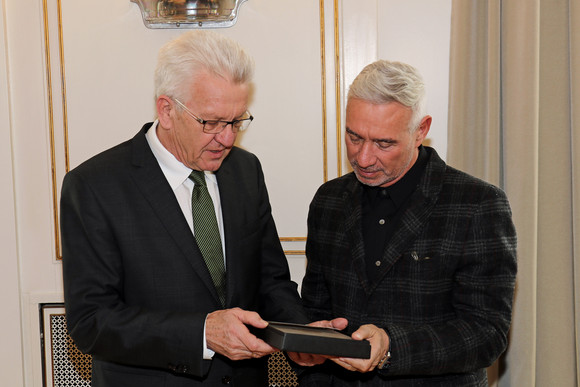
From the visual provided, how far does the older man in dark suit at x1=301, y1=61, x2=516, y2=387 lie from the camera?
220cm

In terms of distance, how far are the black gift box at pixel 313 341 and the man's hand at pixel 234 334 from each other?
0.04 meters

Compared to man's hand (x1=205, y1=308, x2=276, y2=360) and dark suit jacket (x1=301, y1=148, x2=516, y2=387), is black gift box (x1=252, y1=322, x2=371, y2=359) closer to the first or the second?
man's hand (x1=205, y1=308, x2=276, y2=360)

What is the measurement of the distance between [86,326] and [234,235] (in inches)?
22.6

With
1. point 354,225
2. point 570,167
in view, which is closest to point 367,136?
point 354,225

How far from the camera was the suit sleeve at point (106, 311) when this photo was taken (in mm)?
2168

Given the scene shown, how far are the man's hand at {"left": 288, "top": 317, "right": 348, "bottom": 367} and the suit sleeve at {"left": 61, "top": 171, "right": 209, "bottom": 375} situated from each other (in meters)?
Result: 0.34

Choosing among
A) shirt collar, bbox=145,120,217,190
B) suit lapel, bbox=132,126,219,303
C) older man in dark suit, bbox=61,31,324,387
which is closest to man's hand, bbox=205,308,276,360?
older man in dark suit, bbox=61,31,324,387

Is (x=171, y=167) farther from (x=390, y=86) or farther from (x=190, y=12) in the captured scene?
(x=190, y=12)

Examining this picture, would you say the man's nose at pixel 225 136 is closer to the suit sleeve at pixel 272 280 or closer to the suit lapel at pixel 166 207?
the suit lapel at pixel 166 207

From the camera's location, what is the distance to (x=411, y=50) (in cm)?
341

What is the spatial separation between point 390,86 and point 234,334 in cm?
95

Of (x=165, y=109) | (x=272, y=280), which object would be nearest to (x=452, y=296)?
(x=272, y=280)

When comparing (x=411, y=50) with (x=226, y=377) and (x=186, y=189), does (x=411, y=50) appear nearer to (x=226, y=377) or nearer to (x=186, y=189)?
(x=186, y=189)

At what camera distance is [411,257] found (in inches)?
89.7
